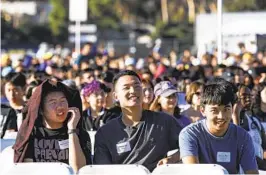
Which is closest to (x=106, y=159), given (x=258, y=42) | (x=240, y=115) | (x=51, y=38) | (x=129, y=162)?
→ (x=129, y=162)

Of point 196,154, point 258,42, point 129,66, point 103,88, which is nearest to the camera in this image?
point 196,154

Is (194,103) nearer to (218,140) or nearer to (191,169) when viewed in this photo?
(218,140)

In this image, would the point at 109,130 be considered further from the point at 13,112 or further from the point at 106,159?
the point at 13,112

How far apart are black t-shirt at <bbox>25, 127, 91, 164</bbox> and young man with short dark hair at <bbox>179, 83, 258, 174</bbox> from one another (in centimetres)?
Answer: 99

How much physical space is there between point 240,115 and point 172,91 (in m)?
1.22

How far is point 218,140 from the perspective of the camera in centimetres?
755

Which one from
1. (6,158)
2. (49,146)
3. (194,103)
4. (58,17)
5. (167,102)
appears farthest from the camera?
(58,17)

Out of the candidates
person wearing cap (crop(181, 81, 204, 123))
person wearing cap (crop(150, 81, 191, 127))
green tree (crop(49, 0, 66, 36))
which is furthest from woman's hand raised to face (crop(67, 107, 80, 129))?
green tree (crop(49, 0, 66, 36))

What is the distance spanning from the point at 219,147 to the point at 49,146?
1.39 meters

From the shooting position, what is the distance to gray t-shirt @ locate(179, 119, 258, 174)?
754 cm

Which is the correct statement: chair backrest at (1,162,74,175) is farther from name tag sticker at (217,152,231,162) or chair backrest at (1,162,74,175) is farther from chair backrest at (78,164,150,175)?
name tag sticker at (217,152,231,162)

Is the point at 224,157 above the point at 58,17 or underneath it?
underneath

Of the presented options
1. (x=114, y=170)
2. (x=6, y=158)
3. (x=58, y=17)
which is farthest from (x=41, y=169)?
(x=58, y=17)

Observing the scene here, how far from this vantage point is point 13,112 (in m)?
12.1
